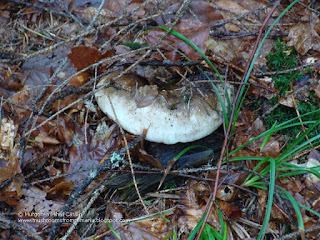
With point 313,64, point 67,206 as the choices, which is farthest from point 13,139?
point 313,64

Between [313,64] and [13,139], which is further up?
[313,64]

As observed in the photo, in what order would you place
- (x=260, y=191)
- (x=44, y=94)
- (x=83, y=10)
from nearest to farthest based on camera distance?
Result: (x=260, y=191) → (x=44, y=94) → (x=83, y=10)

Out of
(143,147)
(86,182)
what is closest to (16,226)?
Result: (86,182)

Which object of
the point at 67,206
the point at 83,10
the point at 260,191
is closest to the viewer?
the point at 67,206

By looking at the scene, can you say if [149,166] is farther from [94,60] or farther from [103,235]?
[94,60]

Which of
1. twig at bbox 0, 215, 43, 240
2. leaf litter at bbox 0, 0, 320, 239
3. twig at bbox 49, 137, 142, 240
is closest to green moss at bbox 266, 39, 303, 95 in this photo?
leaf litter at bbox 0, 0, 320, 239

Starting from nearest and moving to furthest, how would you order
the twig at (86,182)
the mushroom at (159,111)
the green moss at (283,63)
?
the twig at (86,182) < the mushroom at (159,111) < the green moss at (283,63)

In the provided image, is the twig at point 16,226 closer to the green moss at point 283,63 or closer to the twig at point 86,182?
the twig at point 86,182

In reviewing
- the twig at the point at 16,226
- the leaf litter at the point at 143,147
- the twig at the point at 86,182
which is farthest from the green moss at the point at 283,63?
the twig at the point at 16,226
